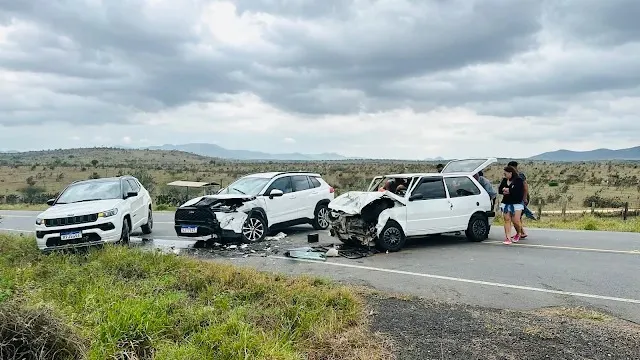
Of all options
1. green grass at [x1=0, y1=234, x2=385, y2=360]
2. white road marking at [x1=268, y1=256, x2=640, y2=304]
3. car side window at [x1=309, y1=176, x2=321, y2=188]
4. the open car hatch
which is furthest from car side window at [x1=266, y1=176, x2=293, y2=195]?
green grass at [x1=0, y1=234, x2=385, y2=360]

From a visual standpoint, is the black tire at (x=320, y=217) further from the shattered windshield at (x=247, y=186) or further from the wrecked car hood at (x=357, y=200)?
the wrecked car hood at (x=357, y=200)

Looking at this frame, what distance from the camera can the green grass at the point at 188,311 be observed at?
16.3 ft

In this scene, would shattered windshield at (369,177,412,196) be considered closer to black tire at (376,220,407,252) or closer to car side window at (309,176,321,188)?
black tire at (376,220,407,252)

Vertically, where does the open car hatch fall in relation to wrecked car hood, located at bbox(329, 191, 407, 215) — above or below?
above

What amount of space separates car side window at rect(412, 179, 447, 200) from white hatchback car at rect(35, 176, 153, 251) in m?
6.97

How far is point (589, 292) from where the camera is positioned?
770 cm

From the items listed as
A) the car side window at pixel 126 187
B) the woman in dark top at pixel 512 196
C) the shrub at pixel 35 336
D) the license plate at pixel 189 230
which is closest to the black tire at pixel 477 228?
the woman in dark top at pixel 512 196

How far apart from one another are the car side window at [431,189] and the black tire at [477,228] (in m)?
1.16

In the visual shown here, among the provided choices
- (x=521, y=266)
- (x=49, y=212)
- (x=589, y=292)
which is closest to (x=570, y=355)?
(x=589, y=292)

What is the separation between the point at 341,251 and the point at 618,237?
820cm

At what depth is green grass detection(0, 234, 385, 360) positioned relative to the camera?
497 centimetres

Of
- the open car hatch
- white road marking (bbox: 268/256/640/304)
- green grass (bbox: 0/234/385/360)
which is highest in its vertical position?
the open car hatch

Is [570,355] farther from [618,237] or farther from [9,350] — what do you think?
[618,237]

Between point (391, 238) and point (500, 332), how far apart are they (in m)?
5.64
